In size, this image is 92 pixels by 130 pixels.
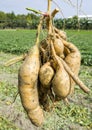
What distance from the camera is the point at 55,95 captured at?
219cm

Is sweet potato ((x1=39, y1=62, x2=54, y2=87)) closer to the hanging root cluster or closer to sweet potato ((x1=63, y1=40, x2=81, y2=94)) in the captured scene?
the hanging root cluster

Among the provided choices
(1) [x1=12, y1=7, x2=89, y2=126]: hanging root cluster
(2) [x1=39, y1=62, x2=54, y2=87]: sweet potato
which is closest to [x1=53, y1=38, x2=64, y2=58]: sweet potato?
(1) [x1=12, y1=7, x2=89, y2=126]: hanging root cluster

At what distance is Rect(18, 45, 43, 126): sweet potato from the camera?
6.77 feet

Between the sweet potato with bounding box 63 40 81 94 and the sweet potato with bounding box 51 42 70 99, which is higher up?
the sweet potato with bounding box 63 40 81 94

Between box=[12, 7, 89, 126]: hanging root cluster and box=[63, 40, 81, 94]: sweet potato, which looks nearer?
box=[12, 7, 89, 126]: hanging root cluster

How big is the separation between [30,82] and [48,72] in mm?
148

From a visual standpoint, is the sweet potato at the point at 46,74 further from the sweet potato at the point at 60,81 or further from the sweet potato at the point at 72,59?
the sweet potato at the point at 72,59

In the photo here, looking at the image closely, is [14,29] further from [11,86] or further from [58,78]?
[58,78]

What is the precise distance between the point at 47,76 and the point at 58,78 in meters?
0.07

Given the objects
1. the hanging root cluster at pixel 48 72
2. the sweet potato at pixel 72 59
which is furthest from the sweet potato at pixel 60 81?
the sweet potato at pixel 72 59

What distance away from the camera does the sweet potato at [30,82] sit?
206 centimetres

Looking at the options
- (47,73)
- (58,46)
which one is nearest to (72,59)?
(58,46)

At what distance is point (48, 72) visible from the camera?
6.61 ft

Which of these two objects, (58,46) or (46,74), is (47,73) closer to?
(46,74)
